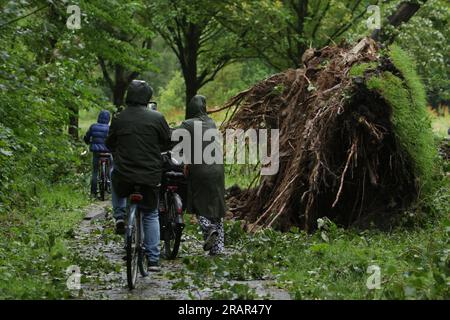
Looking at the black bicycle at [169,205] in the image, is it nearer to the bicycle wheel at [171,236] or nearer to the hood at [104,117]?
the bicycle wheel at [171,236]

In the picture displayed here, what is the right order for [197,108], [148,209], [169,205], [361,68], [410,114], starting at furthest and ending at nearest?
[361,68], [410,114], [197,108], [169,205], [148,209]

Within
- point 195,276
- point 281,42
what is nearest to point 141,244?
point 195,276

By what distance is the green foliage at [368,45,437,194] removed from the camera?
38.8ft

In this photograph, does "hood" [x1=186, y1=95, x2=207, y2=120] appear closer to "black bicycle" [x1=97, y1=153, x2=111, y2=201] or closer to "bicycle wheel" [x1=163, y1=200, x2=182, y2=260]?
"bicycle wheel" [x1=163, y1=200, x2=182, y2=260]

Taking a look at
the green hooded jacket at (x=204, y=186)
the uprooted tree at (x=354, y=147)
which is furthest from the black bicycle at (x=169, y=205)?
the uprooted tree at (x=354, y=147)

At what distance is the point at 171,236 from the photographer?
10562 millimetres

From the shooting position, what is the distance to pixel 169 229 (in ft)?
34.3

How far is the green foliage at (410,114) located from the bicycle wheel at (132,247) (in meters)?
4.76

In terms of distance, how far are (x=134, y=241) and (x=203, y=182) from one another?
2.24 m

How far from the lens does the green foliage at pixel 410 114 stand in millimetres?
11820

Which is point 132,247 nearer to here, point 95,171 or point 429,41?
point 95,171

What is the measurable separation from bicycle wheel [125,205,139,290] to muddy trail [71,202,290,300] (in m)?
0.13

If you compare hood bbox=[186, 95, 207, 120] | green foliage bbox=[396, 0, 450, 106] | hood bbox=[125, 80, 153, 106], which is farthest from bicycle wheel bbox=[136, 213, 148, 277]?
green foliage bbox=[396, 0, 450, 106]

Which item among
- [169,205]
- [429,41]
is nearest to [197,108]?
[169,205]
